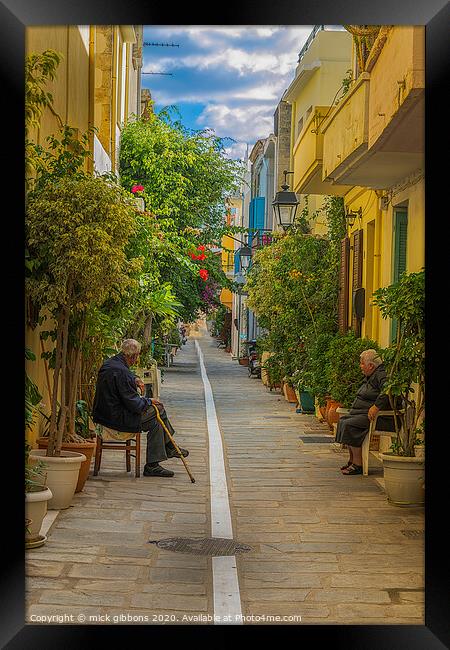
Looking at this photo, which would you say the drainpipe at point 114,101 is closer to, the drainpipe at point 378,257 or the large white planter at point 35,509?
the drainpipe at point 378,257

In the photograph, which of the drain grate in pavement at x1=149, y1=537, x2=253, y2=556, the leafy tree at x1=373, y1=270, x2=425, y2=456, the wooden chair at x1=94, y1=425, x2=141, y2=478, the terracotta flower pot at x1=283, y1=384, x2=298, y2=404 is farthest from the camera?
the terracotta flower pot at x1=283, y1=384, x2=298, y2=404

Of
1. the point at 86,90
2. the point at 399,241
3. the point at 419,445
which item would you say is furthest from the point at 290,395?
the point at 419,445

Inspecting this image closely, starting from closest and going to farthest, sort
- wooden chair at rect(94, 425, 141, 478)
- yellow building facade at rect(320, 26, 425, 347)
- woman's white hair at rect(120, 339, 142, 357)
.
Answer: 1. yellow building facade at rect(320, 26, 425, 347)
2. wooden chair at rect(94, 425, 141, 478)
3. woman's white hair at rect(120, 339, 142, 357)

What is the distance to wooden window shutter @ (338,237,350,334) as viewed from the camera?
57.8 ft

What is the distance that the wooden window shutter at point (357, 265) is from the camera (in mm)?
16219

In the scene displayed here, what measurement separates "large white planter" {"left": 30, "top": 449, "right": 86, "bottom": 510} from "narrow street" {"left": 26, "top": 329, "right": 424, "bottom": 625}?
131 mm

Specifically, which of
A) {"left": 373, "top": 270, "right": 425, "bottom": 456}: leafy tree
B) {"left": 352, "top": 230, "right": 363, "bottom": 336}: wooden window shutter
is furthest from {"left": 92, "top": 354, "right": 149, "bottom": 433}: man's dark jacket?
{"left": 352, "top": 230, "right": 363, "bottom": 336}: wooden window shutter

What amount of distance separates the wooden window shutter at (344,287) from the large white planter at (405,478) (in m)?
8.25

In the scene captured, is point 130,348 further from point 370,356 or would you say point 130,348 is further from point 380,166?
point 380,166

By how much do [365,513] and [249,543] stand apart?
1.61m

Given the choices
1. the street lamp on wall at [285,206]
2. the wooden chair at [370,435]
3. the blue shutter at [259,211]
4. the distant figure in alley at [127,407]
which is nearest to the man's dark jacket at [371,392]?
the wooden chair at [370,435]

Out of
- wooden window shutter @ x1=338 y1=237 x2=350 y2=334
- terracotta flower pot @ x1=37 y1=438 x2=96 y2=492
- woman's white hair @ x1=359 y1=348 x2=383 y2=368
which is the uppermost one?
wooden window shutter @ x1=338 y1=237 x2=350 y2=334

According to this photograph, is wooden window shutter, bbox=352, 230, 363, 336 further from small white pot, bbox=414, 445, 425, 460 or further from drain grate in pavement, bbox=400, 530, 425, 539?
drain grate in pavement, bbox=400, 530, 425, 539

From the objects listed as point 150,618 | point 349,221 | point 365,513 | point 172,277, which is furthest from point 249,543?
point 172,277
